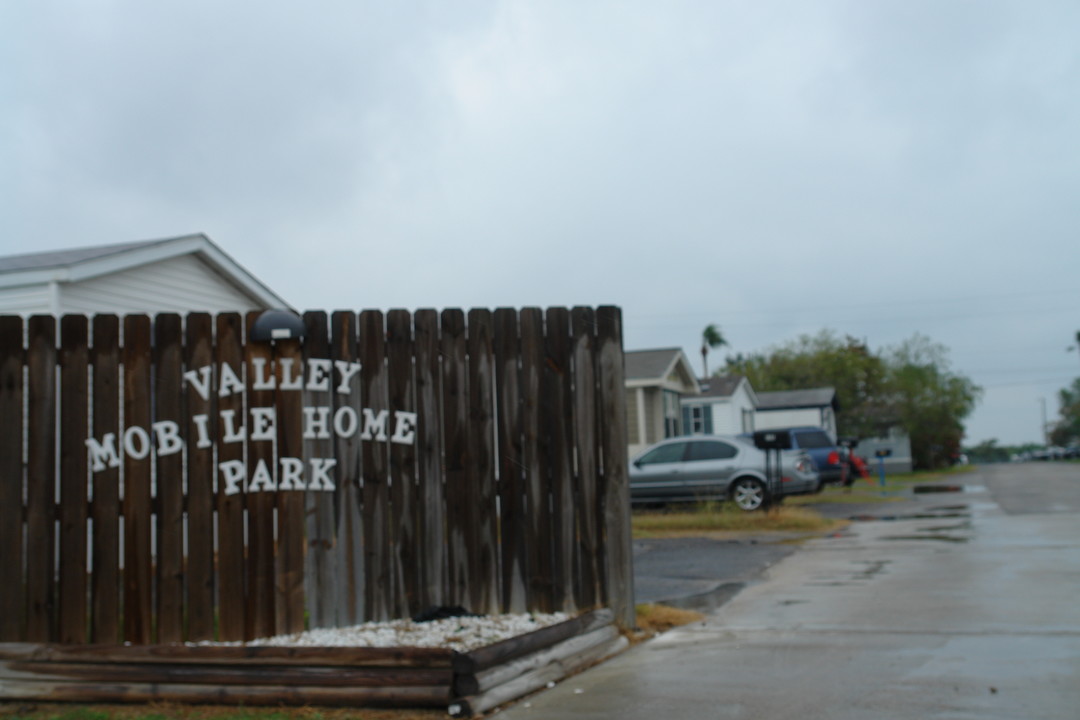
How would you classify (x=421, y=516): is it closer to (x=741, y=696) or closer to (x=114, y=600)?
(x=114, y=600)

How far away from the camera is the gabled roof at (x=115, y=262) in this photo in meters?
12.4

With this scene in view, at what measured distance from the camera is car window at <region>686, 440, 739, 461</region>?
19734 millimetres

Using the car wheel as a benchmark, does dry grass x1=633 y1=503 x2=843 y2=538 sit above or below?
below

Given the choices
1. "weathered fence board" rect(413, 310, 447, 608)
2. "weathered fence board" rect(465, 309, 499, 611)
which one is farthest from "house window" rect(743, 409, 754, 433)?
"weathered fence board" rect(413, 310, 447, 608)

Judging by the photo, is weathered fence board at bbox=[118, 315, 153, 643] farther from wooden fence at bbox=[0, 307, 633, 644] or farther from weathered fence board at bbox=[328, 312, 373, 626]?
weathered fence board at bbox=[328, 312, 373, 626]

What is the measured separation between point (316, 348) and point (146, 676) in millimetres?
2159

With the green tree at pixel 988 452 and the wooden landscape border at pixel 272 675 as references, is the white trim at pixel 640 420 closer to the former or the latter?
the wooden landscape border at pixel 272 675

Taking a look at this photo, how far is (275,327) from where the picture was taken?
636 cm

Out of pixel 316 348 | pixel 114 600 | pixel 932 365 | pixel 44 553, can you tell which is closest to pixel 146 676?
pixel 114 600

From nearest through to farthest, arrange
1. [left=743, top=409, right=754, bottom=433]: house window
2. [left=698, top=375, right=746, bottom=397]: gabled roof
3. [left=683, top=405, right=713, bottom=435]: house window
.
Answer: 1. [left=683, top=405, right=713, bottom=435]: house window
2. [left=698, top=375, right=746, bottom=397]: gabled roof
3. [left=743, top=409, right=754, bottom=433]: house window

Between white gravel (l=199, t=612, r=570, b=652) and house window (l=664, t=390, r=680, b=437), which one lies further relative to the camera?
house window (l=664, t=390, r=680, b=437)

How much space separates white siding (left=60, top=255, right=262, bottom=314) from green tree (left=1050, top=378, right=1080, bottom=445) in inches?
4719

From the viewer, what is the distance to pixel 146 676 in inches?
217

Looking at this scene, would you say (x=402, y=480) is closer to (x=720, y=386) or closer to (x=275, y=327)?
(x=275, y=327)
